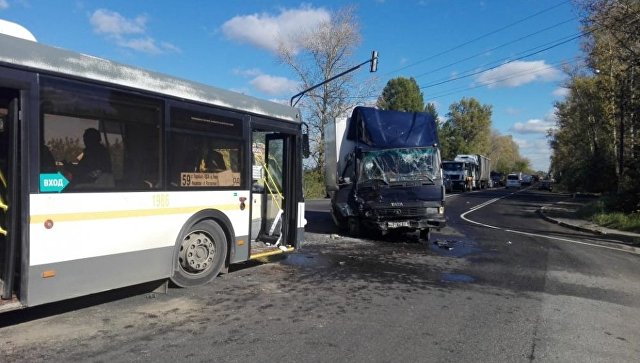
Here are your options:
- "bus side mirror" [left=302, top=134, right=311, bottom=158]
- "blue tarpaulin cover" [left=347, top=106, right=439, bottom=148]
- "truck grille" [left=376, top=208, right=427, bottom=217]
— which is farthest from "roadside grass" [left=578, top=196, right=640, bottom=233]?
"bus side mirror" [left=302, top=134, right=311, bottom=158]

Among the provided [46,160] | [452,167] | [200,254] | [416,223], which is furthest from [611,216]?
[452,167]

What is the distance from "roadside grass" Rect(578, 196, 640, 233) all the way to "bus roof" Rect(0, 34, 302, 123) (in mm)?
15451

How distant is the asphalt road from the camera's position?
197 inches

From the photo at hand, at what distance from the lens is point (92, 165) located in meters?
5.77

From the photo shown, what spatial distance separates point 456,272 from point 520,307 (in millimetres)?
2470

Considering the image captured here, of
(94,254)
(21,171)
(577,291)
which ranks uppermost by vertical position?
(21,171)

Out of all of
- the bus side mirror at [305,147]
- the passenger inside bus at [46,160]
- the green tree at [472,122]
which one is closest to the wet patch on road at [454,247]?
the bus side mirror at [305,147]

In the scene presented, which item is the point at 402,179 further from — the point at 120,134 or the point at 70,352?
the point at 70,352

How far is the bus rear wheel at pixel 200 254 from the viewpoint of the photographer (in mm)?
7234

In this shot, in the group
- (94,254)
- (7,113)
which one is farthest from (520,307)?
(7,113)

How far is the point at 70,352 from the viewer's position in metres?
4.82

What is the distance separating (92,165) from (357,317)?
348cm

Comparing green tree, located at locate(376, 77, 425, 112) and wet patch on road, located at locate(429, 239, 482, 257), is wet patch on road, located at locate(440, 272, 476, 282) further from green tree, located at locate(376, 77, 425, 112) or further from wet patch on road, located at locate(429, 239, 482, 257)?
green tree, located at locate(376, 77, 425, 112)

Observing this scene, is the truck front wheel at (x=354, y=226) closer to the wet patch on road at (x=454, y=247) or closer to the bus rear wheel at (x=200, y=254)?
the wet patch on road at (x=454, y=247)
